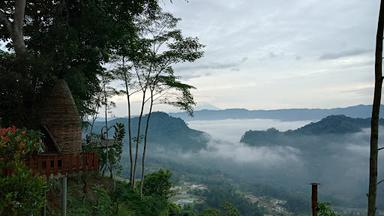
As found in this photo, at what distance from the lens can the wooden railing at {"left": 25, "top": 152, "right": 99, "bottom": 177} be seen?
26.2ft

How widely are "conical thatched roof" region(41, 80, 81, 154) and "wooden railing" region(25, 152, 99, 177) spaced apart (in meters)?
1.28

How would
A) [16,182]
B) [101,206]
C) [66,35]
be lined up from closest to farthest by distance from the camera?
[16,182], [101,206], [66,35]

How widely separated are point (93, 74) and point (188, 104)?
6.70 m

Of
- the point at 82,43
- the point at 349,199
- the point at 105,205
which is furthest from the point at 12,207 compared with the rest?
the point at 349,199

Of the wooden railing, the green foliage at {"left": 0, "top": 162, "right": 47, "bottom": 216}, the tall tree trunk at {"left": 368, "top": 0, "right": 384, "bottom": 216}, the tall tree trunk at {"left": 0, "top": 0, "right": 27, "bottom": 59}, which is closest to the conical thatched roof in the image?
the wooden railing

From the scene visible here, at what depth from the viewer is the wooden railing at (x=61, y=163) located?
8.00 metres

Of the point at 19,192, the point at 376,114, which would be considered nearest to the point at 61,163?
the point at 19,192

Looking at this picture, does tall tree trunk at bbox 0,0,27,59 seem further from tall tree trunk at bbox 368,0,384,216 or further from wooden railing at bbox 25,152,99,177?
tall tree trunk at bbox 368,0,384,216

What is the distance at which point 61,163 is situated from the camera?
334 inches

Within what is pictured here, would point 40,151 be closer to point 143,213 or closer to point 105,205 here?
point 105,205

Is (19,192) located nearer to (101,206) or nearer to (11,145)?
(11,145)

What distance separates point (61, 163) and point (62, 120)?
6.76ft

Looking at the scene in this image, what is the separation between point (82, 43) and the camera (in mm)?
15461

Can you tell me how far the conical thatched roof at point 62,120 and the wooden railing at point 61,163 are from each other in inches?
50.4
